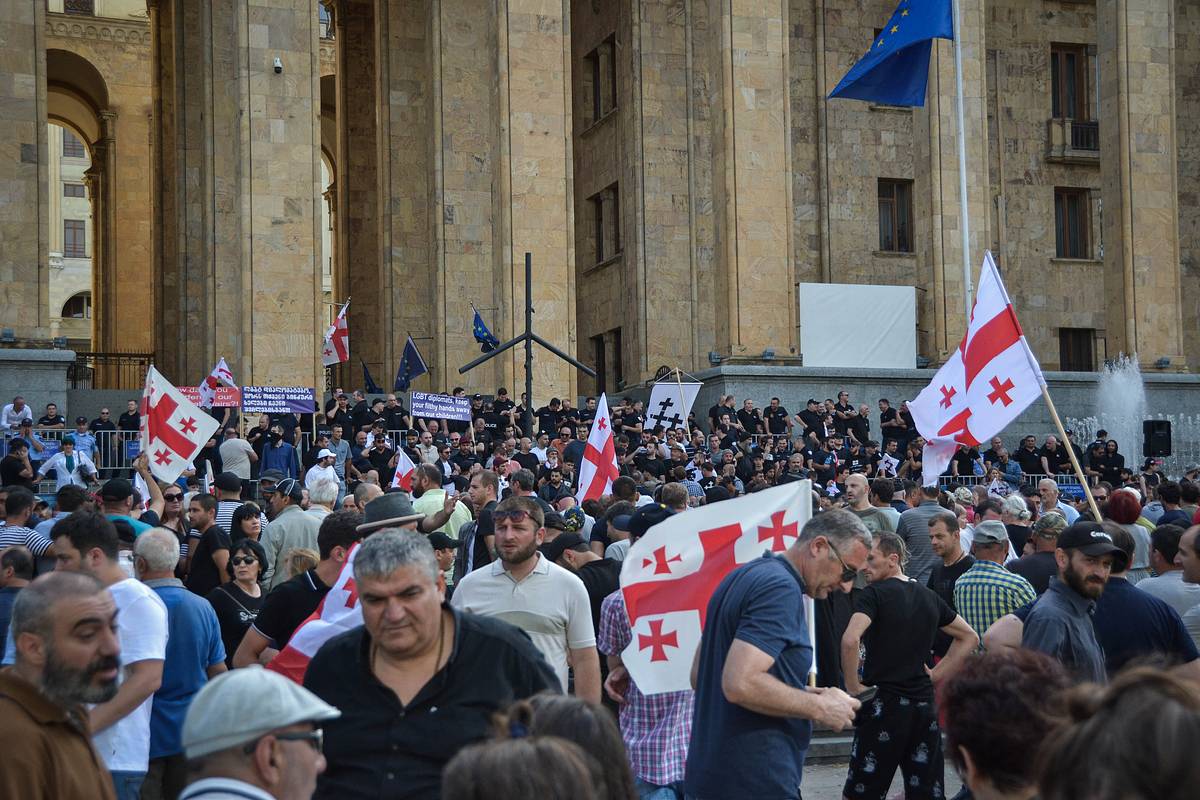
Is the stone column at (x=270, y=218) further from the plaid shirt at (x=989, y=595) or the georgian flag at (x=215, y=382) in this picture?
the plaid shirt at (x=989, y=595)

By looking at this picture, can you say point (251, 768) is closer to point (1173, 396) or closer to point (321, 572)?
point (321, 572)

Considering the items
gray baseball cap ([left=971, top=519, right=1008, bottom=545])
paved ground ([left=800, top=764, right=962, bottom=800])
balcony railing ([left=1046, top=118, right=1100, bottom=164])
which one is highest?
balcony railing ([left=1046, top=118, right=1100, bottom=164])

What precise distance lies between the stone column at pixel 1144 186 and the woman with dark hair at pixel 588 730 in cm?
3183

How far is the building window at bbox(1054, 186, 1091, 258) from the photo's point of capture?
38750 mm

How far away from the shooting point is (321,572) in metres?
7.62

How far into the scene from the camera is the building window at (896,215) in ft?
119

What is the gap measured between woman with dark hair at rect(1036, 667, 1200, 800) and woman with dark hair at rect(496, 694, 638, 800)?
3.97 ft

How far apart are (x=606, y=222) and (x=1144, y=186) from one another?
12.1 m

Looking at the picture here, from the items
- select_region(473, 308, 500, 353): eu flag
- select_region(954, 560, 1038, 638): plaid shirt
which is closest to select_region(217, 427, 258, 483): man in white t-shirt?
select_region(473, 308, 500, 353): eu flag

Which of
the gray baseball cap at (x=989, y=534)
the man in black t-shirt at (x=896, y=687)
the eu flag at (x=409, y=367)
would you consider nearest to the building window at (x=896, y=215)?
the eu flag at (x=409, y=367)

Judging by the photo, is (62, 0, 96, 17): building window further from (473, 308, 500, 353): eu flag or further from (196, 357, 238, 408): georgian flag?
(196, 357, 238, 408): georgian flag

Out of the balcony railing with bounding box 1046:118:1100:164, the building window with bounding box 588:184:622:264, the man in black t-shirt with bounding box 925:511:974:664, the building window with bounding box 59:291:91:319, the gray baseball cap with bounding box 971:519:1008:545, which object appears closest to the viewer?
the gray baseball cap with bounding box 971:519:1008:545

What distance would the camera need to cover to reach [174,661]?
718 centimetres

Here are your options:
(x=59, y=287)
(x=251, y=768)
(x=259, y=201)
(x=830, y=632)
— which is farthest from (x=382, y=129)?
(x=59, y=287)
